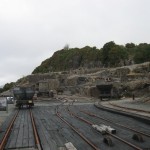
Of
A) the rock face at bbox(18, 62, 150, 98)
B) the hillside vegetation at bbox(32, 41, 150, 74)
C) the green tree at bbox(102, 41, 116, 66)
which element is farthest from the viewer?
the green tree at bbox(102, 41, 116, 66)

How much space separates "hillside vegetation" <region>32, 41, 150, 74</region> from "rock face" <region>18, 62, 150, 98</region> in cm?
1698

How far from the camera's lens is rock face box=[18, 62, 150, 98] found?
185 ft

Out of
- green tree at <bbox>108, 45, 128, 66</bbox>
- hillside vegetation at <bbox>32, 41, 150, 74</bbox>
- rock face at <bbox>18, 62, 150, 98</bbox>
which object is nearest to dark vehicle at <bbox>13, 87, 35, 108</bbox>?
rock face at <bbox>18, 62, 150, 98</bbox>

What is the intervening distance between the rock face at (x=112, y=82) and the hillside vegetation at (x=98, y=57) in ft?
55.7

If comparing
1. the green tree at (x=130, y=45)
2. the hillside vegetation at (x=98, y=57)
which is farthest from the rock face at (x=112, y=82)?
the green tree at (x=130, y=45)

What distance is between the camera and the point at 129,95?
53.5 metres

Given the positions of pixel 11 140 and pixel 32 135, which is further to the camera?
pixel 32 135

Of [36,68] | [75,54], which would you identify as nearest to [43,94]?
[75,54]

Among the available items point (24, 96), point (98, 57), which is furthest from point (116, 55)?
point (24, 96)

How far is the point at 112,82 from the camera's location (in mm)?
61625

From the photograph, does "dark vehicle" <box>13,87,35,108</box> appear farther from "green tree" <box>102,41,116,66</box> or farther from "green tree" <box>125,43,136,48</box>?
"green tree" <box>125,43,136,48</box>

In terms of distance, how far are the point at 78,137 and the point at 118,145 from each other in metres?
2.65

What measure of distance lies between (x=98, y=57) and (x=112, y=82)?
257ft

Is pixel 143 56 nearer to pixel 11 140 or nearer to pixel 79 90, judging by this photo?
pixel 79 90
